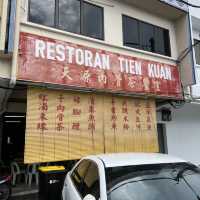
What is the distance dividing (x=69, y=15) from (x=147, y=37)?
10.5 ft

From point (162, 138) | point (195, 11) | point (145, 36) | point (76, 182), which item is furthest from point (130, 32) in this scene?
point (76, 182)

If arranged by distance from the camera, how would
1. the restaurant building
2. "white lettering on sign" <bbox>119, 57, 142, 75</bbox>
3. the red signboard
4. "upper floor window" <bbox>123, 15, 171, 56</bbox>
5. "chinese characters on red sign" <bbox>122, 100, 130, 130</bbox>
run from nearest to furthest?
the restaurant building → the red signboard → "chinese characters on red sign" <bbox>122, 100, 130, 130</bbox> → "white lettering on sign" <bbox>119, 57, 142, 75</bbox> → "upper floor window" <bbox>123, 15, 171, 56</bbox>

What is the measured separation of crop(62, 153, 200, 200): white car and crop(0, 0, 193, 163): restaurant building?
105 inches

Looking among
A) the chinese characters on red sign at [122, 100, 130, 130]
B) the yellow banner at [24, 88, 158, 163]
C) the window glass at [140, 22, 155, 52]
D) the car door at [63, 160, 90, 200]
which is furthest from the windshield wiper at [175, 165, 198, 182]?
the window glass at [140, 22, 155, 52]

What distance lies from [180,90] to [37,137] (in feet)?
18.0

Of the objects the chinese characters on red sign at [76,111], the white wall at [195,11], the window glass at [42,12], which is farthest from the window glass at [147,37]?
the chinese characters on red sign at [76,111]

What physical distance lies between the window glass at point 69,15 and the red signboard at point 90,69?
0.76 m

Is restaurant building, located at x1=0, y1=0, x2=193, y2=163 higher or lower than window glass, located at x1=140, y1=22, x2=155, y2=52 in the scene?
lower

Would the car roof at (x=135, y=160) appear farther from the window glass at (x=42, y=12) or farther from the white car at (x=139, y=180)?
the window glass at (x=42, y=12)

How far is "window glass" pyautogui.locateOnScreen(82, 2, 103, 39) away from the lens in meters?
7.76

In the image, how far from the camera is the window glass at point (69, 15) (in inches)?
288

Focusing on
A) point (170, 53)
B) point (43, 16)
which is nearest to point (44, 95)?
point (43, 16)

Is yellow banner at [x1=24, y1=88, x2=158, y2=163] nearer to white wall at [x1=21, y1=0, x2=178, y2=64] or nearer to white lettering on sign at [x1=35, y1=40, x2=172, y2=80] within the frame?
white lettering on sign at [x1=35, y1=40, x2=172, y2=80]

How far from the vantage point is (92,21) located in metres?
7.97
